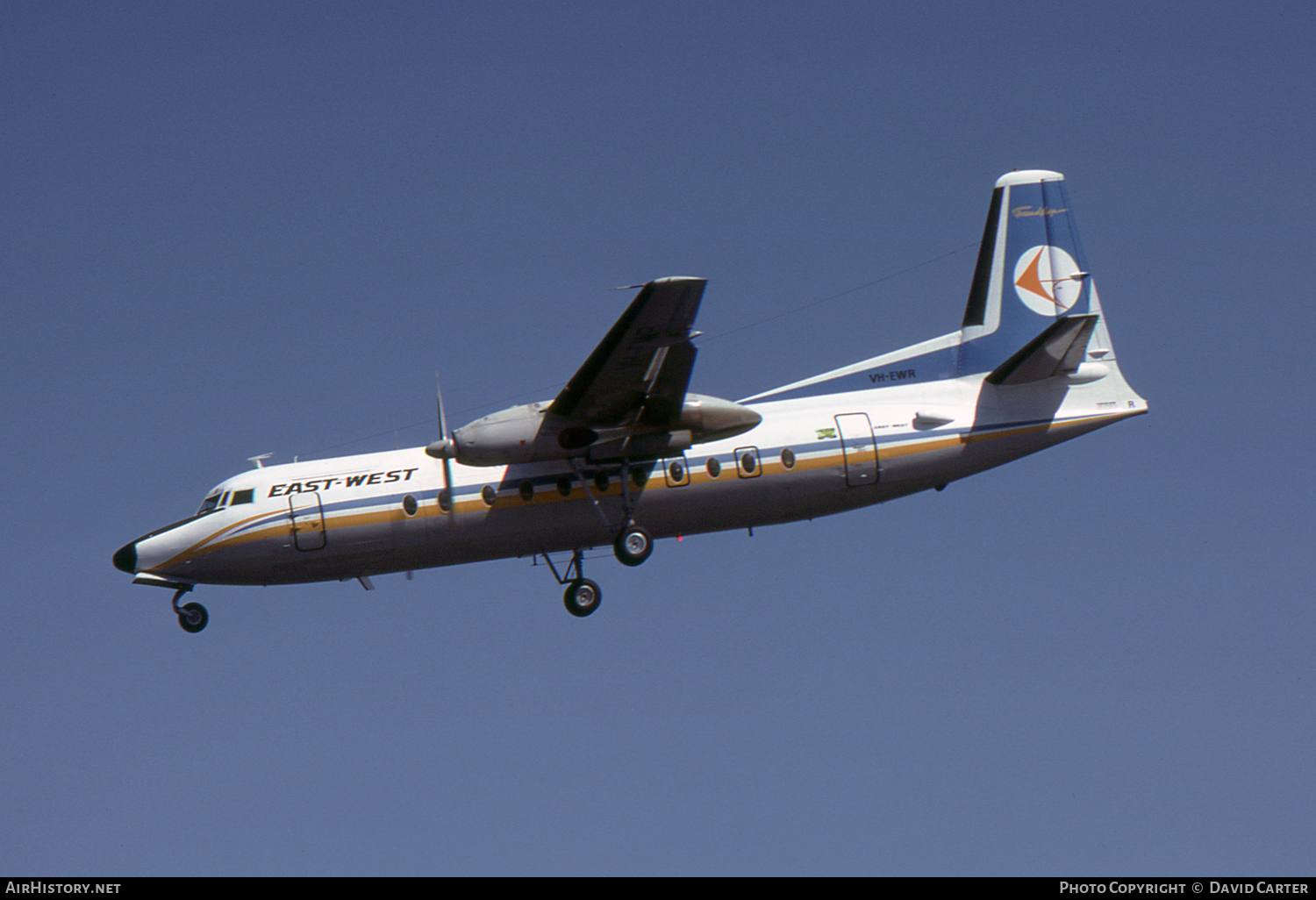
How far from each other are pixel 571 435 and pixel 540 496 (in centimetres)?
128

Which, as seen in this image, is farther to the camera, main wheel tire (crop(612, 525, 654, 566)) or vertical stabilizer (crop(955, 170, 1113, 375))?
vertical stabilizer (crop(955, 170, 1113, 375))

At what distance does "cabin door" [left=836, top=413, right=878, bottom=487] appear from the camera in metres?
23.0

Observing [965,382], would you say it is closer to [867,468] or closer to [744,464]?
[867,468]

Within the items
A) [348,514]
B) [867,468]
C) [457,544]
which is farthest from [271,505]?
[867,468]

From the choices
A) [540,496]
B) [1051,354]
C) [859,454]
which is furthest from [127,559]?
[1051,354]

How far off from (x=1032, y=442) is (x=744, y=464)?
5.06 m

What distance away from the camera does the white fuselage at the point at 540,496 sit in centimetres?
2227

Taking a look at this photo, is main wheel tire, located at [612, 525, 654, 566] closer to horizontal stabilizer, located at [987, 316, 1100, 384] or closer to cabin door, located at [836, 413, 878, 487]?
cabin door, located at [836, 413, 878, 487]

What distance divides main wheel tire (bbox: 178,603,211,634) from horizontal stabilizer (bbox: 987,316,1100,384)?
13.4 meters

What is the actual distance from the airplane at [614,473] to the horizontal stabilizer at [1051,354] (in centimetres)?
3

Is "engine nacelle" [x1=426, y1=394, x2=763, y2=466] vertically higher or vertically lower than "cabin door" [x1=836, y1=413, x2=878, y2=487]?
higher

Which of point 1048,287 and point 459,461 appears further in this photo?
point 1048,287

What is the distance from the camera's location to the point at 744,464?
22703 mm

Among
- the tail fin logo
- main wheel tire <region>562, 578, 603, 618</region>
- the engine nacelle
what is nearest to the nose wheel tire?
main wheel tire <region>562, 578, 603, 618</region>
